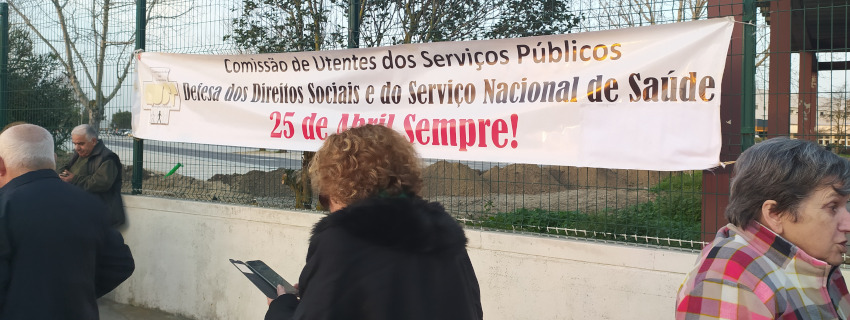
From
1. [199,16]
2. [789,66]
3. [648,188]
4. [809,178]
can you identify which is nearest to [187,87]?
[199,16]

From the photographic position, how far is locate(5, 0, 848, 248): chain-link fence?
13.3 feet

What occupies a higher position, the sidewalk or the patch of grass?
the patch of grass

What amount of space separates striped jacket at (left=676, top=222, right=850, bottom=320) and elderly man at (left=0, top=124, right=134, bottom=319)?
7.89 feet

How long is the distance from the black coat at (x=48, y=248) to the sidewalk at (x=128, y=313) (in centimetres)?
348

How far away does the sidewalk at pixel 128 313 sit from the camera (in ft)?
21.3

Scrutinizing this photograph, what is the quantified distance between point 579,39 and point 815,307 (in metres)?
2.75

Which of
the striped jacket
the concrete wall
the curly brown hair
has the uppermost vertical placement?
the curly brown hair

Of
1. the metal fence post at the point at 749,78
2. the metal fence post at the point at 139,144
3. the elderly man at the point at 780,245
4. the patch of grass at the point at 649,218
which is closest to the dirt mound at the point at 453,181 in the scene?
the patch of grass at the point at 649,218

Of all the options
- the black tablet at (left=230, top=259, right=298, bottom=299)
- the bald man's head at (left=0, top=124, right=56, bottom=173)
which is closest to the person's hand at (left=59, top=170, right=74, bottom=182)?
the bald man's head at (left=0, top=124, right=56, bottom=173)

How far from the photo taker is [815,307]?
183 cm

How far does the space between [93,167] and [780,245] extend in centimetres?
597

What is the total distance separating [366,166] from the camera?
226cm

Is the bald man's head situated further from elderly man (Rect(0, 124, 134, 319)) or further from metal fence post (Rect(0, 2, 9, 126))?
metal fence post (Rect(0, 2, 9, 126))

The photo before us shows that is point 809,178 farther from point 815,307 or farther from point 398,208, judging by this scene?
point 398,208
